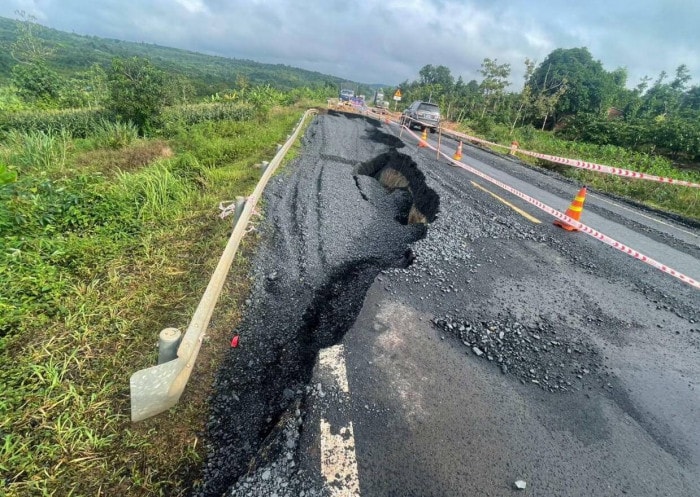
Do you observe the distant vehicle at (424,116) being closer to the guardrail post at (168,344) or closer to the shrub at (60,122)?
the shrub at (60,122)

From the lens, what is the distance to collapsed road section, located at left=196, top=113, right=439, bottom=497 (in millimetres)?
1919

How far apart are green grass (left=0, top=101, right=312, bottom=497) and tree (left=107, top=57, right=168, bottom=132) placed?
27.3ft

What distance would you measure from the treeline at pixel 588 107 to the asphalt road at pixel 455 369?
24092 millimetres

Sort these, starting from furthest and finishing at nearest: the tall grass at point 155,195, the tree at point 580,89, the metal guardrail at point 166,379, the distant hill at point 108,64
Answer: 1. the distant hill at point 108,64
2. the tree at point 580,89
3. the tall grass at point 155,195
4. the metal guardrail at point 166,379

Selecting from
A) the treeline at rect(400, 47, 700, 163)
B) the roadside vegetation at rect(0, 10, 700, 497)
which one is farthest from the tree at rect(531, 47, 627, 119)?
the roadside vegetation at rect(0, 10, 700, 497)

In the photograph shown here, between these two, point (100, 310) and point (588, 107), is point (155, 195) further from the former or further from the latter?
point (588, 107)

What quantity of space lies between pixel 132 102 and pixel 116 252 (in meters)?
11.0

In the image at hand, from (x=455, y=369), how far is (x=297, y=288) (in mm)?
1772

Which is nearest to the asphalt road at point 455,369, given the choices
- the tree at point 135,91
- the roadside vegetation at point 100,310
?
the roadside vegetation at point 100,310

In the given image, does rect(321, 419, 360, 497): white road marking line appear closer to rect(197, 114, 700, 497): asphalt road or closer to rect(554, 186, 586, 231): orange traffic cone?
rect(197, 114, 700, 497): asphalt road

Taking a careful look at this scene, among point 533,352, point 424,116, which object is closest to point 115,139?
point 533,352

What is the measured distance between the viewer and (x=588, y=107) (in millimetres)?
35688

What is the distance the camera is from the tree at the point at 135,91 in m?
11.3

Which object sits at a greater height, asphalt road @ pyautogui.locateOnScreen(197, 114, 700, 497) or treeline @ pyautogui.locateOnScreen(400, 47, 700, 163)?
treeline @ pyautogui.locateOnScreen(400, 47, 700, 163)
